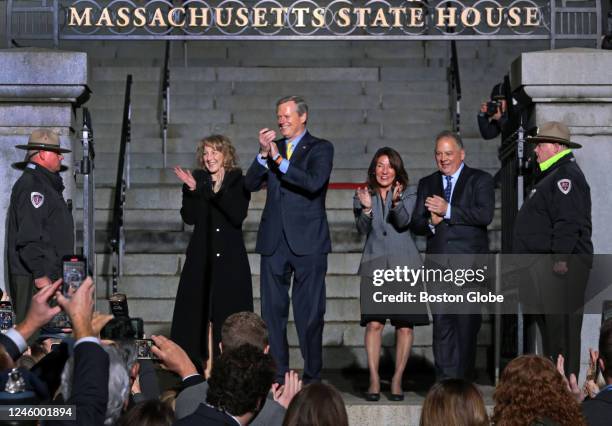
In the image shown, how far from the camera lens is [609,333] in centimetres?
631

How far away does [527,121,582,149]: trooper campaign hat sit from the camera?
9.90m

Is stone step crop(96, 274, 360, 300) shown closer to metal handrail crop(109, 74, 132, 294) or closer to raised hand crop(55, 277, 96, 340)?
metal handrail crop(109, 74, 132, 294)

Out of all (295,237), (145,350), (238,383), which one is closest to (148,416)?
(238,383)

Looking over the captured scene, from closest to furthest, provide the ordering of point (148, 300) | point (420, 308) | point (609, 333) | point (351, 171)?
point (609, 333), point (420, 308), point (148, 300), point (351, 171)

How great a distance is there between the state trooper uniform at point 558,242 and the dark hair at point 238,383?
15.1 ft

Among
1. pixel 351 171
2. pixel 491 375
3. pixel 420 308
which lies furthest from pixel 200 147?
pixel 351 171

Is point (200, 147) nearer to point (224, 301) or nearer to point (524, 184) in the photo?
point (224, 301)

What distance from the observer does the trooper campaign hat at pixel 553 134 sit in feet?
32.5

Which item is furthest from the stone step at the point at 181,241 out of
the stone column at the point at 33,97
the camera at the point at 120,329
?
the camera at the point at 120,329

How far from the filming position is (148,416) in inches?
213

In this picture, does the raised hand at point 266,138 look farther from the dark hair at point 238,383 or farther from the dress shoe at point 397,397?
the dark hair at point 238,383

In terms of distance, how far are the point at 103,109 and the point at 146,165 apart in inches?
66.6

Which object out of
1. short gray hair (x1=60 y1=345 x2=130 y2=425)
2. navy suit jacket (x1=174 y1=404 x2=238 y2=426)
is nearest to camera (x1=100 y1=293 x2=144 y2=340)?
short gray hair (x1=60 y1=345 x2=130 y2=425)

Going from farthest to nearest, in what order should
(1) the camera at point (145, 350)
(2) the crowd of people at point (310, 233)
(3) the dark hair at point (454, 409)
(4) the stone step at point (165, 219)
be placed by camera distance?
(4) the stone step at point (165, 219) < (2) the crowd of people at point (310, 233) < (1) the camera at point (145, 350) < (3) the dark hair at point (454, 409)
